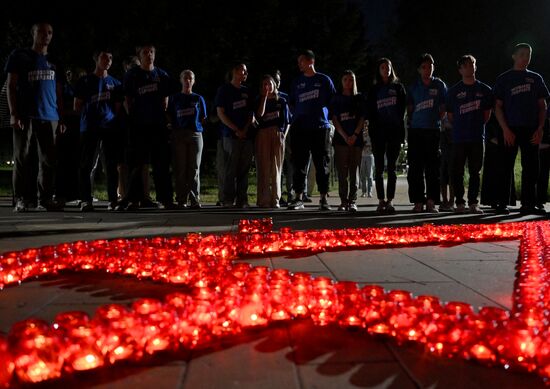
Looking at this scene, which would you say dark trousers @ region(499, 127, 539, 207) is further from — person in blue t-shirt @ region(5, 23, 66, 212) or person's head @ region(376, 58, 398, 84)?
person in blue t-shirt @ region(5, 23, 66, 212)

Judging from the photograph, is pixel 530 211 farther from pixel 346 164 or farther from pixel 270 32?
pixel 270 32

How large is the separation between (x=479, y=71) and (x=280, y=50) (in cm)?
988

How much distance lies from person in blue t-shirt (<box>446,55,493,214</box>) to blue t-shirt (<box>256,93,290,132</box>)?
7.38 feet

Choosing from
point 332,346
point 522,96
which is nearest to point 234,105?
point 522,96

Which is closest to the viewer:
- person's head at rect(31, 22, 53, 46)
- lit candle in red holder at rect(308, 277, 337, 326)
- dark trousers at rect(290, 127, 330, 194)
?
lit candle in red holder at rect(308, 277, 337, 326)

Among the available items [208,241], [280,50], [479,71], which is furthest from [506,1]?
[208,241]

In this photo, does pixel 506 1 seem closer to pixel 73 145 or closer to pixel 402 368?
pixel 73 145

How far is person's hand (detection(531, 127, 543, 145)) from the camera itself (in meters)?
6.57

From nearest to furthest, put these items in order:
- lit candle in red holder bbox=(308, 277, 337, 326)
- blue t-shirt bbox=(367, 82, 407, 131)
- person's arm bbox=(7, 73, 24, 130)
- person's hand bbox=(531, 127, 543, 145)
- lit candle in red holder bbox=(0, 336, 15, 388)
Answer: lit candle in red holder bbox=(0, 336, 15, 388)
lit candle in red holder bbox=(308, 277, 337, 326)
person's arm bbox=(7, 73, 24, 130)
person's hand bbox=(531, 127, 543, 145)
blue t-shirt bbox=(367, 82, 407, 131)

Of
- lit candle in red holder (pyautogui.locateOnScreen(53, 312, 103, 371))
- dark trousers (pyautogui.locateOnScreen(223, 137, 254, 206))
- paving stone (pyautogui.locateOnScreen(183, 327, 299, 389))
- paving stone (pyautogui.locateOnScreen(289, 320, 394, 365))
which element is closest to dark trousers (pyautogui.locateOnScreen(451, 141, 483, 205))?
dark trousers (pyautogui.locateOnScreen(223, 137, 254, 206))

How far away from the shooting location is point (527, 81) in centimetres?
672

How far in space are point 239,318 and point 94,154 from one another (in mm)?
5886

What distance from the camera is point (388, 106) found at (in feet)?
22.4

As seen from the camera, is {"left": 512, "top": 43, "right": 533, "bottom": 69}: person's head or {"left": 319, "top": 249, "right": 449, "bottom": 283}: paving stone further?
{"left": 512, "top": 43, "right": 533, "bottom": 69}: person's head
